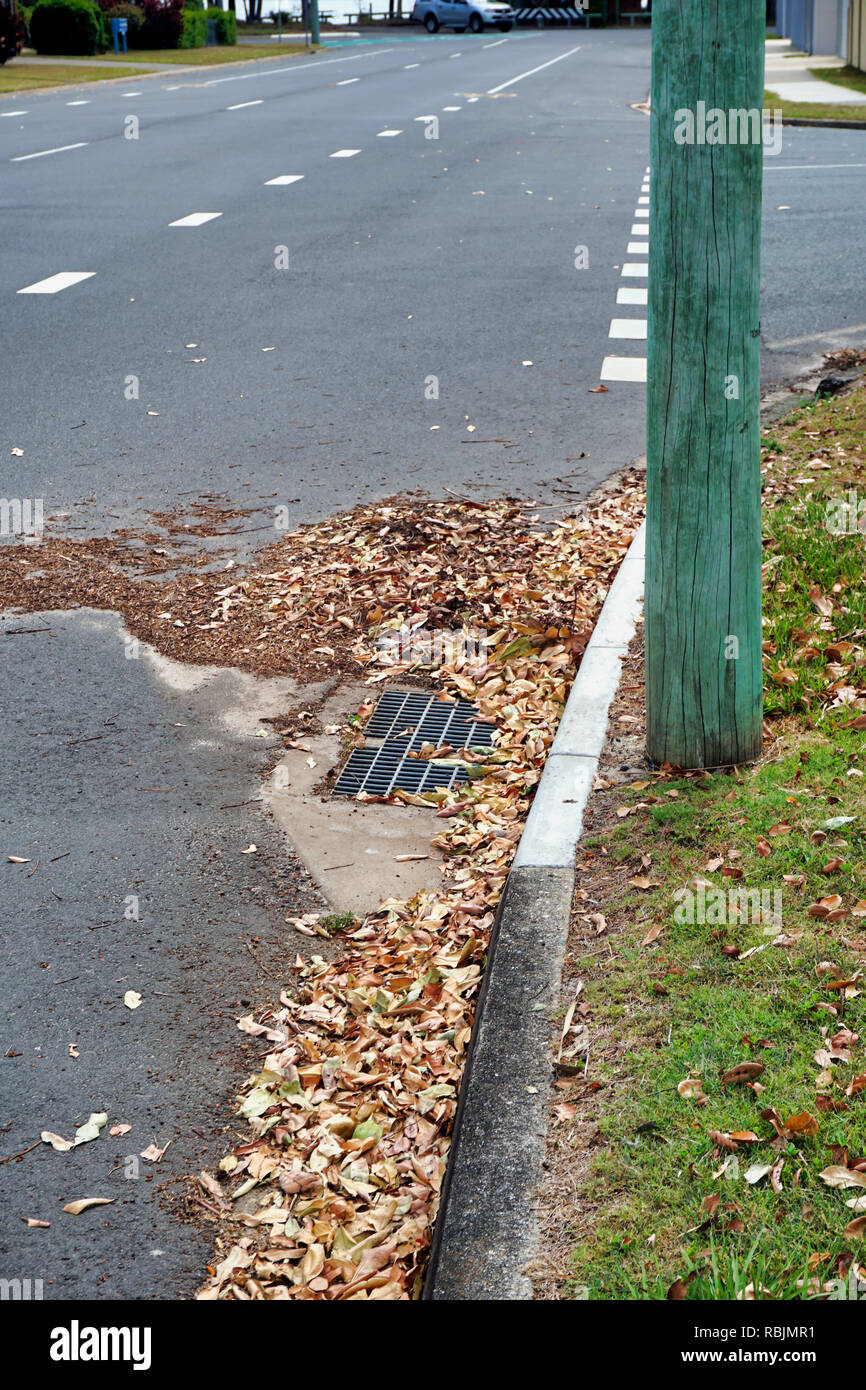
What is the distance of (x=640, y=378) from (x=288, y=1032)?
267 inches

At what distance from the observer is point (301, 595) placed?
6066 millimetres

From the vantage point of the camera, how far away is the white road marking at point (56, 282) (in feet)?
38.0

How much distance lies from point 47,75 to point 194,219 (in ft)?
79.5

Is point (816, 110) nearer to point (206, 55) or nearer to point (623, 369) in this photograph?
point (623, 369)

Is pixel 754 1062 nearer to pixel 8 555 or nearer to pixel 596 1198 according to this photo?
pixel 596 1198

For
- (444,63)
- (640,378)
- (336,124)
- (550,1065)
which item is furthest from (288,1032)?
(444,63)

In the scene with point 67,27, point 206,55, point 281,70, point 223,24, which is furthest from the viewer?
point 223,24

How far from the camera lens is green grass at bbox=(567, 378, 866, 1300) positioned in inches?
100.0

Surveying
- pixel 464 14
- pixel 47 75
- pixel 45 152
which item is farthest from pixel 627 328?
pixel 464 14

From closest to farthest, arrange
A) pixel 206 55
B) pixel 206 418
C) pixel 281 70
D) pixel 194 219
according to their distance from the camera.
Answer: pixel 206 418, pixel 194 219, pixel 281 70, pixel 206 55

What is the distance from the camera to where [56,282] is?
11.9 m

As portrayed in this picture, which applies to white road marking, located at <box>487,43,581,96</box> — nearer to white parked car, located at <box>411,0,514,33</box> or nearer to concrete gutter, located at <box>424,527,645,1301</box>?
white parked car, located at <box>411,0,514,33</box>

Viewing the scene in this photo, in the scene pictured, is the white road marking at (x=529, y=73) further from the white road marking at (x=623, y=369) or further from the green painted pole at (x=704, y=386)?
the green painted pole at (x=704, y=386)

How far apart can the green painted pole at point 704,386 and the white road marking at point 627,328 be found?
259 inches
